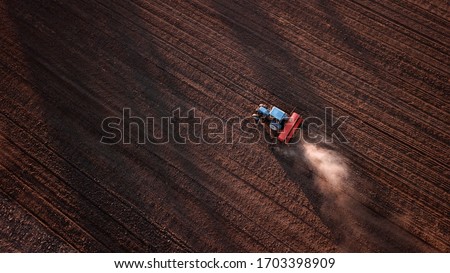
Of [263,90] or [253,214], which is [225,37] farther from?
[253,214]

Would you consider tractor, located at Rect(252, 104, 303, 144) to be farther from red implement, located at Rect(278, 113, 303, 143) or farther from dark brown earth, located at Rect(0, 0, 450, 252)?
dark brown earth, located at Rect(0, 0, 450, 252)

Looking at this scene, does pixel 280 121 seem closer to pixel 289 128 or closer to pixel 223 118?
pixel 289 128

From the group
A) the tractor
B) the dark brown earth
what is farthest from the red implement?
the dark brown earth

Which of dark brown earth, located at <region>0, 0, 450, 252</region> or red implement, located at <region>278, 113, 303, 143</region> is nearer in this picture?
dark brown earth, located at <region>0, 0, 450, 252</region>

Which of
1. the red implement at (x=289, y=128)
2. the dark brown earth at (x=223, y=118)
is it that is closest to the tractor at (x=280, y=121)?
the red implement at (x=289, y=128)

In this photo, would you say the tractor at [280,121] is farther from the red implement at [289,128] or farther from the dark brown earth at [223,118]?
the dark brown earth at [223,118]
